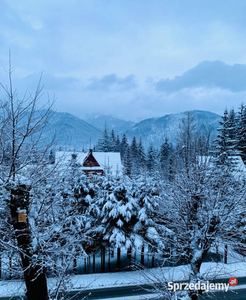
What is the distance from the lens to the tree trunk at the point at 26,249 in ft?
15.0

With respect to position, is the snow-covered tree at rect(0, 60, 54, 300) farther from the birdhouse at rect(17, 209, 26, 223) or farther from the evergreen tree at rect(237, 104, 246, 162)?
the evergreen tree at rect(237, 104, 246, 162)

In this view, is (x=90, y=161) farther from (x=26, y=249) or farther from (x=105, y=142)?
(x=26, y=249)

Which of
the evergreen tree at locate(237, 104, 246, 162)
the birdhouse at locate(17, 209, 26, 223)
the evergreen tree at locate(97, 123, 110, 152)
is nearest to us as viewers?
the birdhouse at locate(17, 209, 26, 223)

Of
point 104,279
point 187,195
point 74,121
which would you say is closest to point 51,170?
point 187,195

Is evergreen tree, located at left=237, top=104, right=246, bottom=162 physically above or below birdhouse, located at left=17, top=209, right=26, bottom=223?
above

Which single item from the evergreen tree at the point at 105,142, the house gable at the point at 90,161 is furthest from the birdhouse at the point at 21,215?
the evergreen tree at the point at 105,142

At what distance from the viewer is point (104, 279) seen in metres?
14.4

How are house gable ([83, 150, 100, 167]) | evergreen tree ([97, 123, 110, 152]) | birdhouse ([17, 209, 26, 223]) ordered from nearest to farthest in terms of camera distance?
birdhouse ([17, 209, 26, 223]) < house gable ([83, 150, 100, 167]) < evergreen tree ([97, 123, 110, 152])

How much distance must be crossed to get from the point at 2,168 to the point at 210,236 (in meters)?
6.63

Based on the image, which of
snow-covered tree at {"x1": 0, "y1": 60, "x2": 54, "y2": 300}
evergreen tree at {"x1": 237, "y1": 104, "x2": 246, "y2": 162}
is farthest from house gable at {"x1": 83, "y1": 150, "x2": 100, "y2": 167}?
snow-covered tree at {"x1": 0, "y1": 60, "x2": 54, "y2": 300}

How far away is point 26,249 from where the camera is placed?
181 inches

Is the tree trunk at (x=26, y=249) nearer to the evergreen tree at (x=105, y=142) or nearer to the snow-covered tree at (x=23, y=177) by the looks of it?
the snow-covered tree at (x=23, y=177)

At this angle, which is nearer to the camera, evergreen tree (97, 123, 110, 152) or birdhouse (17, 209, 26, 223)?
birdhouse (17, 209, 26, 223)

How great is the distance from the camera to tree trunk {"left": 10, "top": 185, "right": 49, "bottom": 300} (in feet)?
15.0
